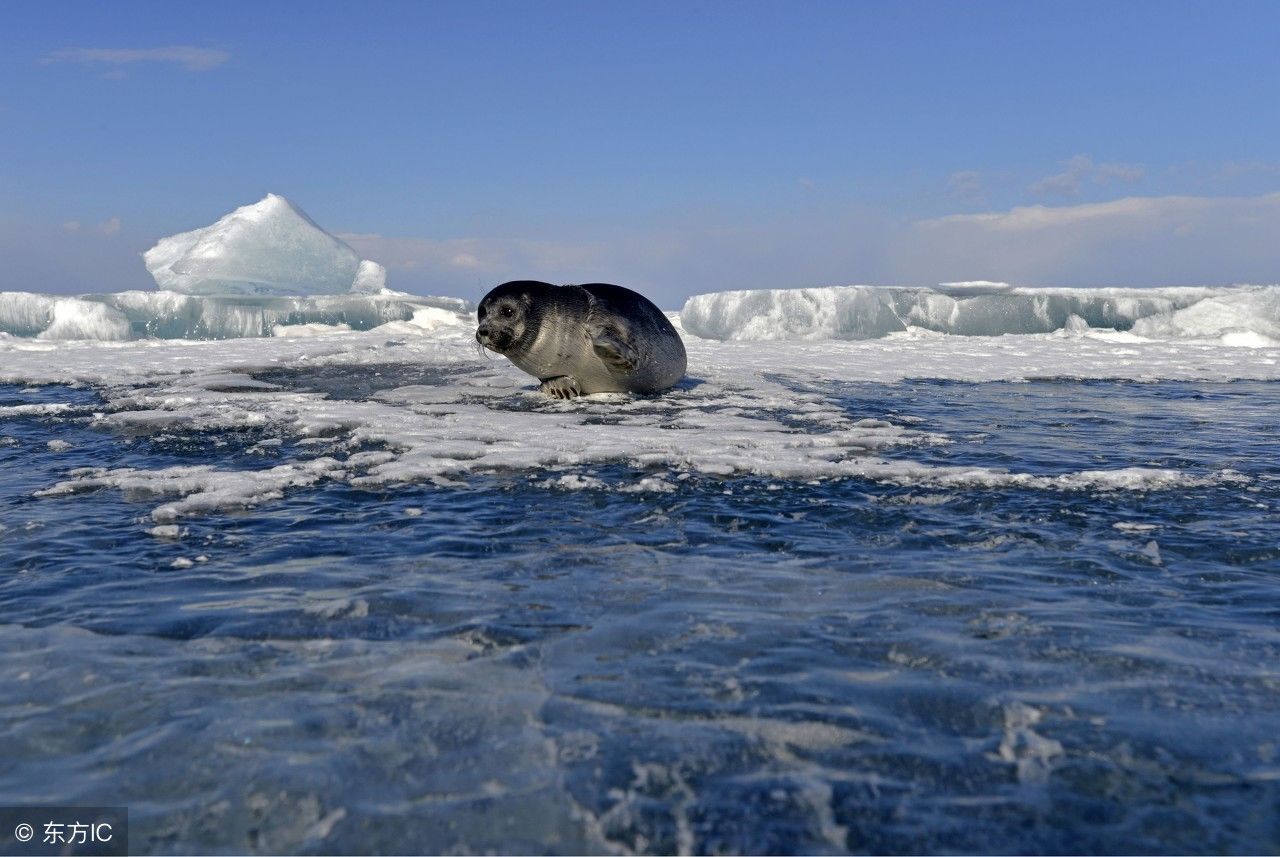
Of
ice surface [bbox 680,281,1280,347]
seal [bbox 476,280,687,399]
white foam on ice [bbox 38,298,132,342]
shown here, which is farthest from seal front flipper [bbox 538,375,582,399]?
white foam on ice [bbox 38,298,132,342]

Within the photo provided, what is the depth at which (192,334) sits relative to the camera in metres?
20.6

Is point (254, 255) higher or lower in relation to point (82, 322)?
higher

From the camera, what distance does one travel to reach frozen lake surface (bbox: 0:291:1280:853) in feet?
6.28

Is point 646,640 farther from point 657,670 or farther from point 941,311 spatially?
point 941,311

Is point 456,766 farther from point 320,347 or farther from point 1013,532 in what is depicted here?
point 320,347

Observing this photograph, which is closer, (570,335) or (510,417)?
(510,417)

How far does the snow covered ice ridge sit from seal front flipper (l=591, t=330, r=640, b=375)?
0.91 ft

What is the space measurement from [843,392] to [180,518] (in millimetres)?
5978

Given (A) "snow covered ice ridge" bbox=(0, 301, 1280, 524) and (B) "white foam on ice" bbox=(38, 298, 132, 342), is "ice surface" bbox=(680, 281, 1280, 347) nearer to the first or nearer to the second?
(A) "snow covered ice ridge" bbox=(0, 301, 1280, 524)

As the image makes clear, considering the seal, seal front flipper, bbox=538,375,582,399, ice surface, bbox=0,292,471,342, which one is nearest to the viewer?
the seal

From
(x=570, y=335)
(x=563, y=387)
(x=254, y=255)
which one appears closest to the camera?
(x=570, y=335)

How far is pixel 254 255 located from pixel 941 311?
47.4 ft

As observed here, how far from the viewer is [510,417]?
6992mm

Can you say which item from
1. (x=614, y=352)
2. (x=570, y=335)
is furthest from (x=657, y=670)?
(x=570, y=335)
